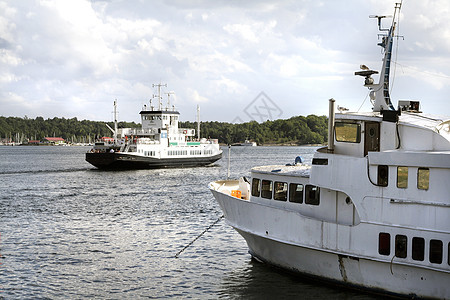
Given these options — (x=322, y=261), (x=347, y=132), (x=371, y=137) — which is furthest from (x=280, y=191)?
(x=371, y=137)

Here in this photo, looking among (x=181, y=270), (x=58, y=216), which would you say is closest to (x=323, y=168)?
(x=181, y=270)

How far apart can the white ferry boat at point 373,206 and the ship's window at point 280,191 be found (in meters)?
0.04

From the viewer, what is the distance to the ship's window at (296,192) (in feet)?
63.9

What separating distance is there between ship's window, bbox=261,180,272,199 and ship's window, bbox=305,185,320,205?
1.78 metres

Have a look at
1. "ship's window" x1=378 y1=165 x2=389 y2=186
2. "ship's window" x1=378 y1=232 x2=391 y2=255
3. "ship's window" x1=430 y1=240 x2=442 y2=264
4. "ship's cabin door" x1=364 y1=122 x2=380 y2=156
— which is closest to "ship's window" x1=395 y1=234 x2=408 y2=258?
"ship's window" x1=378 y1=232 x2=391 y2=255

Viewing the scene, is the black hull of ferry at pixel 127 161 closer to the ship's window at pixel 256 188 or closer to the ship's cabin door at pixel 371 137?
the ship's window at pixel 256 188

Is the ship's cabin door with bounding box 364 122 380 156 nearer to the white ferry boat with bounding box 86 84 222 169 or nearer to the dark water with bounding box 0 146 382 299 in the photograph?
the dark water with bounding box 0 146 382 299

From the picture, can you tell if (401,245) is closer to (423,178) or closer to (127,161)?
(423,178)

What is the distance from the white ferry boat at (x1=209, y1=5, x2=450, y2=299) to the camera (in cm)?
1595

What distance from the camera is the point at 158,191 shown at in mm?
50969

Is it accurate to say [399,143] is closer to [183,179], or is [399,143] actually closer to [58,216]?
[58,216]

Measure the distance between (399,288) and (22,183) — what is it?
51315 mm

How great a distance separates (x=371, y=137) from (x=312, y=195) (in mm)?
3013

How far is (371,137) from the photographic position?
1789cm
